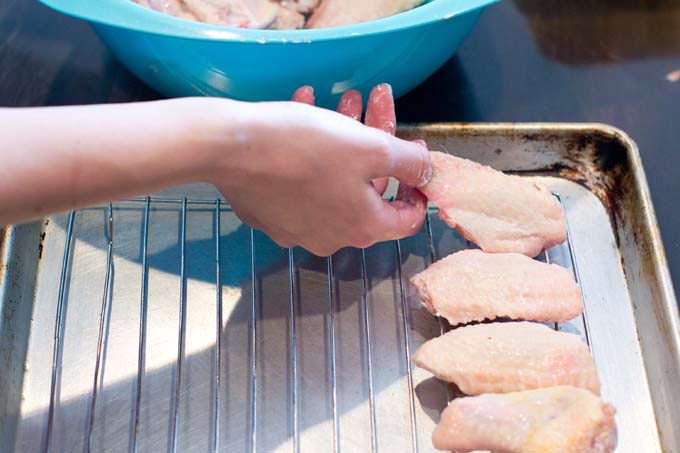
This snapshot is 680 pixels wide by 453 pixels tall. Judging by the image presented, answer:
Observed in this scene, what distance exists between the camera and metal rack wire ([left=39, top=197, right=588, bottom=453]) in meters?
0.85

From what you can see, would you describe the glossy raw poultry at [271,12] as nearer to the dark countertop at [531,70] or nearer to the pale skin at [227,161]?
the dark countertop at [531,70]

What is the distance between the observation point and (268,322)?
948 millimetres

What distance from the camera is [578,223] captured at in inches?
41.6

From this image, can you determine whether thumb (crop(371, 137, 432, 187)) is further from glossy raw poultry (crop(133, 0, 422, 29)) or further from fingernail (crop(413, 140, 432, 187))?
glossy raw poultry (crop(133, 0, 422, 29))

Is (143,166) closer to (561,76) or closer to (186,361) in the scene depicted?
(186,361)

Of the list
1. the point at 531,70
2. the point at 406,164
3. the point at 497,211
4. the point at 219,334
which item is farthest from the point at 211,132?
the point at 531,70

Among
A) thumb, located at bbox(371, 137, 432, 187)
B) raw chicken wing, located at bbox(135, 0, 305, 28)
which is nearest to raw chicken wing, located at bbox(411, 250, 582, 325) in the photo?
thumb, located at bbox(371, 137, 432, 187)

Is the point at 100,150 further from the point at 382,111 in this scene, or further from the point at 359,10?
the point at 359,10

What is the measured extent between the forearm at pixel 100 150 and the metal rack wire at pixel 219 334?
0.32 meters

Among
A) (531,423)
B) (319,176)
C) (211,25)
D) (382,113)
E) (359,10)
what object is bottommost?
(531,423)

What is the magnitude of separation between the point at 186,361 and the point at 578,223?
0.67m

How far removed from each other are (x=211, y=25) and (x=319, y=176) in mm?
295

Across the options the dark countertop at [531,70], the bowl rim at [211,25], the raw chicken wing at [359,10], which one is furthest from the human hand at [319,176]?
the dark countertop at [531,70]

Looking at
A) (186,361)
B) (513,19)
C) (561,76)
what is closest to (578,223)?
(561,76)
